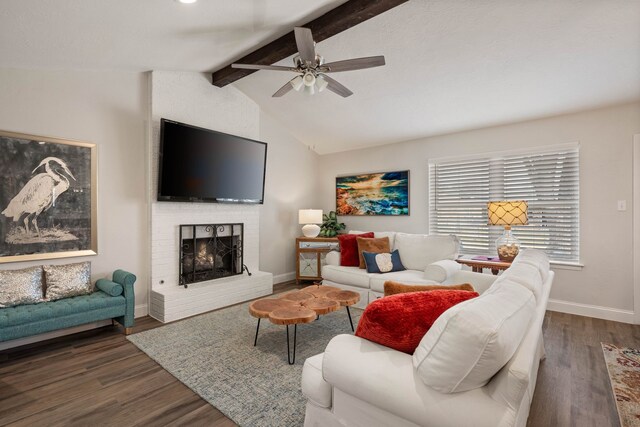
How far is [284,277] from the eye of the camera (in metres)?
5.57

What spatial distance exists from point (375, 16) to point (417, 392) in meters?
2.78

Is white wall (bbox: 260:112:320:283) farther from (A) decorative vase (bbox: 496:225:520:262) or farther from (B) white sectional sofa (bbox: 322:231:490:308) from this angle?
(A) decorative vase (bbox: 496:225:520:262)

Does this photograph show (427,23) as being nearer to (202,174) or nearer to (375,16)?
(375,16)

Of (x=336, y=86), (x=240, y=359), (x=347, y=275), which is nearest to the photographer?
(x=240, y=359)

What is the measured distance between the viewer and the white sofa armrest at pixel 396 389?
1085 millimetres

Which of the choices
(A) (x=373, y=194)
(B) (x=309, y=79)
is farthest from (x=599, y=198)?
(B) (x=309, y=79)

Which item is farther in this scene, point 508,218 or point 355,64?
point 508,218

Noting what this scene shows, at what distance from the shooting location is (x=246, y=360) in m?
2.64

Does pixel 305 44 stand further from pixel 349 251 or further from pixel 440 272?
pixel 349 251

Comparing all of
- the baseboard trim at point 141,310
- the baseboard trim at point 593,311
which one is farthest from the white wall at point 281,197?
the baseboard trim at point 593,311

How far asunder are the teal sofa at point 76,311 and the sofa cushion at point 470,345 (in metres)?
3.00

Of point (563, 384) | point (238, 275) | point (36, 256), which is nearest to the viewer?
point (563, 384)

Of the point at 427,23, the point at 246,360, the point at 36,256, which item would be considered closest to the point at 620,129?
the point at 427,23

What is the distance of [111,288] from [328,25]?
10.5 feet
